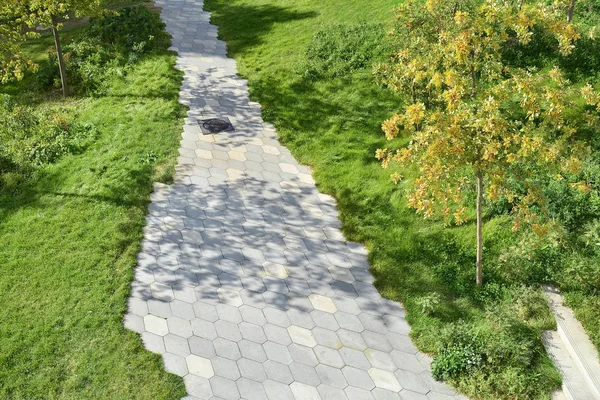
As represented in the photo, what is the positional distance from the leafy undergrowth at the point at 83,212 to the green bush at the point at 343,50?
145 inches

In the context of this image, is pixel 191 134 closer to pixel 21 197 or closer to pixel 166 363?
pixel 21 197

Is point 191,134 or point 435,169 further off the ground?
point 435,169

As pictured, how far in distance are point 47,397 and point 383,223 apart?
6.06 m

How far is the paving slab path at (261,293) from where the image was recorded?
7754 mm

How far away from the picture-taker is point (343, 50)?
15602 millimetres

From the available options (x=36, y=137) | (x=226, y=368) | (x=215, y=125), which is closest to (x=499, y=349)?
(x=226, y=368)

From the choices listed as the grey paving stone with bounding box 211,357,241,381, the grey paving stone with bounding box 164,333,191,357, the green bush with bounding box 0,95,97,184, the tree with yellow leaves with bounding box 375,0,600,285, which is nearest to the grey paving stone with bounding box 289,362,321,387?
the grey paving stone with bounding box 211,357,241,381

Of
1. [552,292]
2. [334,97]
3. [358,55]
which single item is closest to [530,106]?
[552,292]

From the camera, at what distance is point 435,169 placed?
7.84 metres

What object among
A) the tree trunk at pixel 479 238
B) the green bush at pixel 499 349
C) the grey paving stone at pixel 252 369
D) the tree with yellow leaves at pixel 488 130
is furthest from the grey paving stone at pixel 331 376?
the tree trunk at pixel 479 238

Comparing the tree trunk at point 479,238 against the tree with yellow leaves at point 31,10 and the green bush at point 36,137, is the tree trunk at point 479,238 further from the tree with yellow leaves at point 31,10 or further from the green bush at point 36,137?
the tree with yellow leaves at point 31,10

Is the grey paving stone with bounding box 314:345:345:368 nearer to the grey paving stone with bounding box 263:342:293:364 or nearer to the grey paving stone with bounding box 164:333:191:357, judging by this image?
the grey paving stone with bounding box 263:342:293:364

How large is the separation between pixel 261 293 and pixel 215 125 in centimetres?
577

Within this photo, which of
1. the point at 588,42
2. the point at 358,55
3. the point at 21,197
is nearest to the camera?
the point at 21,197
